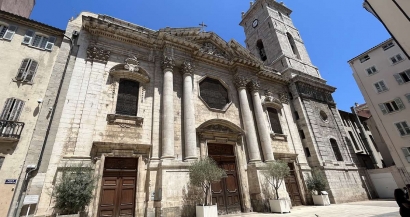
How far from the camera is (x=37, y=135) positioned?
27.9 ft

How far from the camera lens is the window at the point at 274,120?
16.4 m

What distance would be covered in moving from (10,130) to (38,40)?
5.28 metres

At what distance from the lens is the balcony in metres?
8.09

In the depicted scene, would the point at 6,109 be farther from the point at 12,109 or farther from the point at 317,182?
the point at 317,182

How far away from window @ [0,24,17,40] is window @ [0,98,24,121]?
374 cm

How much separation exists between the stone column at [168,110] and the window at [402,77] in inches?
822

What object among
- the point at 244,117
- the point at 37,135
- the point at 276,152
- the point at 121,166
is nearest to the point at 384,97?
the point at 276,152

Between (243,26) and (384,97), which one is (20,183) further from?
(243,26)

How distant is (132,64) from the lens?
1209cm

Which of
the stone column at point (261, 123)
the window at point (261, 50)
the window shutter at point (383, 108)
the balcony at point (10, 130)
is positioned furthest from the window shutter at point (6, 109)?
the window shutter at point (383, 108)

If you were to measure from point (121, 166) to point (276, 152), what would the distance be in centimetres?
1080

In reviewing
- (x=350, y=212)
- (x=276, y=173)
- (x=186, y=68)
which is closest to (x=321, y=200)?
(x=350, y=212)

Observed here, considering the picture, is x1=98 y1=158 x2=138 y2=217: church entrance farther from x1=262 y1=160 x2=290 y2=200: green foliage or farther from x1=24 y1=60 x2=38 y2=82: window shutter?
x1=262 y1=160 x2=290 y2=200: green foliage

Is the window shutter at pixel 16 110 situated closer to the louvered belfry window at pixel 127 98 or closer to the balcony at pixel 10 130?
the balcony at pixel 10 130
